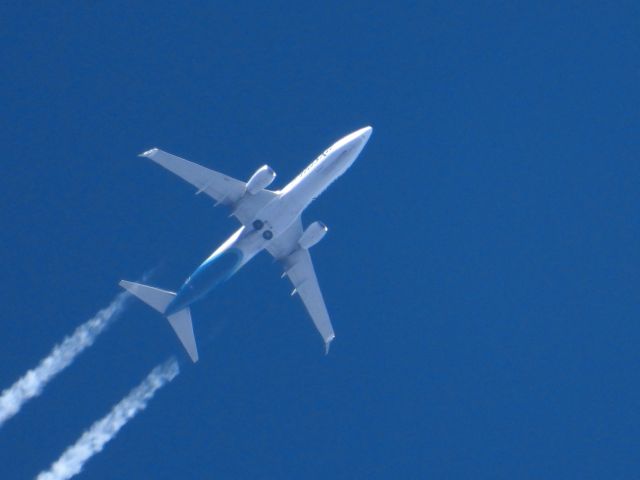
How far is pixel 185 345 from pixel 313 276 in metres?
11.3

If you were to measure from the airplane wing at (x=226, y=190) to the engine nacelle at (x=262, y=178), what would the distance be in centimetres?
161

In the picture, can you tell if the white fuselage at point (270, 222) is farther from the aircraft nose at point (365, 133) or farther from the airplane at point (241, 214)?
the aircraft nose at point (365, 133)

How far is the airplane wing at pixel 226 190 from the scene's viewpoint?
90.8m

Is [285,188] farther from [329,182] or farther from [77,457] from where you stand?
[77,457]

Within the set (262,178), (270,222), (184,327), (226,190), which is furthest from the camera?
(184,327)

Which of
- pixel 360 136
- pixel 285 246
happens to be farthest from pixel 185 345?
pixel 360 136

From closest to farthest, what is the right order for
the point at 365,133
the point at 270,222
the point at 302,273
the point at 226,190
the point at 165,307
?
the point at 165,307 → the point at 270,222 → the point at 226,190 → the point at 365,133 → the point at 302,273

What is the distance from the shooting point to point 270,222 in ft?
298

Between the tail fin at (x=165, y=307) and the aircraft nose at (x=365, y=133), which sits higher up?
the aircraft nose at (x=365, y=133)

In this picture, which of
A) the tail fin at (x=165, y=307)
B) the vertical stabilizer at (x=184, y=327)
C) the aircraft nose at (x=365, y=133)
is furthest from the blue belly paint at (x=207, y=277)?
the aircraft nose at (x=365, y=133)

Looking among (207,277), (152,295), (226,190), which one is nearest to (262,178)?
(226,190)

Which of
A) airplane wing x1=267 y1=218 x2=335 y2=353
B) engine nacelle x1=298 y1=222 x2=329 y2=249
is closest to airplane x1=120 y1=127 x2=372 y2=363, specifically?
engine nacelle x1=298 y1=222 x2=329 y2=249

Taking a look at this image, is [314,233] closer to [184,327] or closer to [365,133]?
[365,133]

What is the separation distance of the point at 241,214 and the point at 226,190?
206 centimetres
